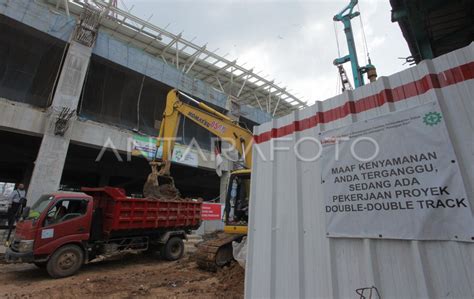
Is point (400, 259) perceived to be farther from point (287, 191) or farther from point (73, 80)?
point (73, 80)

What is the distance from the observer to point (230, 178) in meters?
7.42

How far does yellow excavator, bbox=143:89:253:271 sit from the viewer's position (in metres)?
7.18

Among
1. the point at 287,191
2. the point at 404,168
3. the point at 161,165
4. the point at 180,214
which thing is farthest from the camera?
the point at 180,214

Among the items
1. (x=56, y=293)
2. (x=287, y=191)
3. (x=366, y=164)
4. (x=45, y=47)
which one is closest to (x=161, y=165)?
(x=56, y=293)

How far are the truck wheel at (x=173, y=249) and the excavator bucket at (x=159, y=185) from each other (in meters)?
1.56

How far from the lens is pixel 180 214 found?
9.97 m

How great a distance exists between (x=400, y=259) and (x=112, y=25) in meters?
23.8

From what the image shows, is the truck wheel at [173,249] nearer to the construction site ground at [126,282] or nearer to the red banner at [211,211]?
the construction site ground at [126,282]

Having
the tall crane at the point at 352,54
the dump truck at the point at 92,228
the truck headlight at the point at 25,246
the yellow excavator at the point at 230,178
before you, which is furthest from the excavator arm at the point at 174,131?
the tall crane at the point at 352,54

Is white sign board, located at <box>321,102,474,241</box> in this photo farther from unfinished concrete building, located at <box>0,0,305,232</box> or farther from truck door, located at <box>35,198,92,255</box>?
unfinished concrete building, located at <box>0,0,305,232</box>

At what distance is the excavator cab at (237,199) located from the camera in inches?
282

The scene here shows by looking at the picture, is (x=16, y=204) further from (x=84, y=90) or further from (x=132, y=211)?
(x=84, y=90)

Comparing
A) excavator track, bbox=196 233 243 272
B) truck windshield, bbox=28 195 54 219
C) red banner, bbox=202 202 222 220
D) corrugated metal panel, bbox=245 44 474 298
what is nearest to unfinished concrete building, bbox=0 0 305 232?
red banner, bbox=202 202 222 220

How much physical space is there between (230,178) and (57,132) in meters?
9.70
